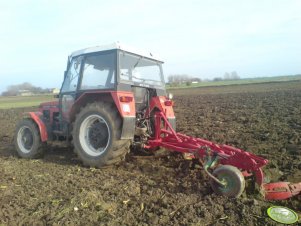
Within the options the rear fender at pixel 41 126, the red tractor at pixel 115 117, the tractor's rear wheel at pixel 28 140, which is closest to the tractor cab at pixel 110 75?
the red tractor at pixel 115 117

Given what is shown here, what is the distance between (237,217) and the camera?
407 centimetres

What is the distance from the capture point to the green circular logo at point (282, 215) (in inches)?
155

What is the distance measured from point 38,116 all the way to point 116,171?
8.22 ft

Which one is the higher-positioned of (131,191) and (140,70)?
(140,70)

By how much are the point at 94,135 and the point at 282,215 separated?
3.46 m

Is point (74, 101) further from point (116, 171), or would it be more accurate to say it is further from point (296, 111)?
point (296, 111)

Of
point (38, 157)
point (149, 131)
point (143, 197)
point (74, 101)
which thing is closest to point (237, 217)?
point (143, 197)

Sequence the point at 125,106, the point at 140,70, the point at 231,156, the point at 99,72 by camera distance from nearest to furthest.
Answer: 1. the point at 231,156
2. the point at 125,106
3. the point at 99,72
4. the point at 140,70

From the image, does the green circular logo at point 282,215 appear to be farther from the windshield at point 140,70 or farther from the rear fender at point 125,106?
the windshield at point 140,70

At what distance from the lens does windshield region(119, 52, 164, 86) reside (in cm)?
631

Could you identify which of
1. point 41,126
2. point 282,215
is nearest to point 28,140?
point 41,126

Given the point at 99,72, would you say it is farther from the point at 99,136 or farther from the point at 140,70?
the point at 99,136

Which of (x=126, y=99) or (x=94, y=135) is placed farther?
(x=94, y=135)

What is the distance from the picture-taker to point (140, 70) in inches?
268
